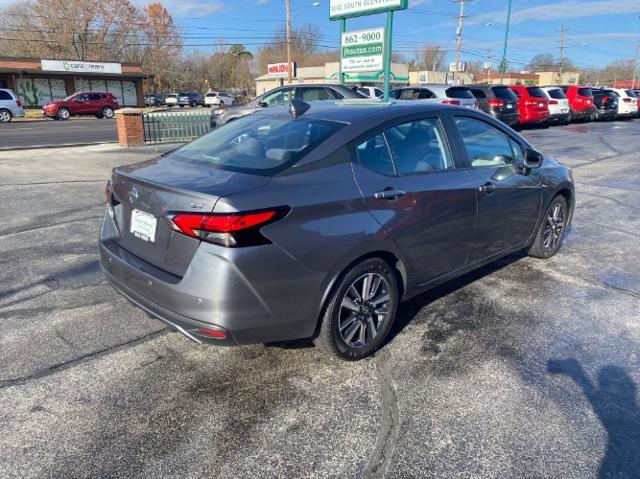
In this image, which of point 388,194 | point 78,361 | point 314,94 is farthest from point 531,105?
point 78,361

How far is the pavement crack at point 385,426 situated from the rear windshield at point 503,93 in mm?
18300

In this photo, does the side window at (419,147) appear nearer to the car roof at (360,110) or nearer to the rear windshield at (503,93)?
the car roof at (360,110)

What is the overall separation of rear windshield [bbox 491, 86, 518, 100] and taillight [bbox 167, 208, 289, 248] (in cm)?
1884

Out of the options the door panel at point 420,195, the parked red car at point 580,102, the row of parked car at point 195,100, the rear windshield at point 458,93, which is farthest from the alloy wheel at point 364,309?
the row of parked car at point 195,100

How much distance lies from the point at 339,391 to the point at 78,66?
169 ft

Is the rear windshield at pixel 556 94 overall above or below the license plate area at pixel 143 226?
above

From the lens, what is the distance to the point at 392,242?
10.4 feet

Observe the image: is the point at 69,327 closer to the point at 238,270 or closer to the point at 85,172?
the point at 238,270

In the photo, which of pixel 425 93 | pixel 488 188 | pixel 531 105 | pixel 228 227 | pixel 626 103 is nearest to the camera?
pixel 228 227

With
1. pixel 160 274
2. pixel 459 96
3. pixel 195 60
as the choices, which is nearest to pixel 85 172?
pixel 160 274

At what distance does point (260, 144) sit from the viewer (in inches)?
130

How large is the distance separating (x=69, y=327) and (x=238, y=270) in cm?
185

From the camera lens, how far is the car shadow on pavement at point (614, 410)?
7.73 feet

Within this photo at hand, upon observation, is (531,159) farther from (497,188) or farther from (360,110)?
(360,110)
